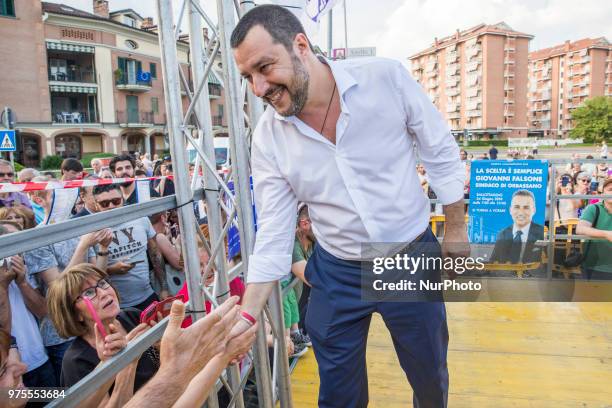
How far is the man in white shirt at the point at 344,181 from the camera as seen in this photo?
5.72 feet

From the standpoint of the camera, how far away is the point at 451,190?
6.47 feet

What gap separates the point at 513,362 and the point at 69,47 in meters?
36.3

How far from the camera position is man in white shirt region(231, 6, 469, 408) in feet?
5.72

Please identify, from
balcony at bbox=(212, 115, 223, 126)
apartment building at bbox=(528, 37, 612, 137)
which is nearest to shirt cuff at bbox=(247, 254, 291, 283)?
balcony at bbox=(212, 115, 223, 126)

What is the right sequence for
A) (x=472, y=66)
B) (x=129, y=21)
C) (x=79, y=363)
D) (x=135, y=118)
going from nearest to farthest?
(x=79, y=363), (x=135, y=118), (x=129, y=21), (x=472, y=66)

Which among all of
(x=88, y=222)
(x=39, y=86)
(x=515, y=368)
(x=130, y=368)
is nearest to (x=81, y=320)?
(x=130, y=368)

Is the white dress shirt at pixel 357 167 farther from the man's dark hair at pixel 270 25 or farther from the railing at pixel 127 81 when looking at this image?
the railing at pixel 127 81

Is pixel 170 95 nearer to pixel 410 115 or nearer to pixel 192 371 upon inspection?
pixel 410 115

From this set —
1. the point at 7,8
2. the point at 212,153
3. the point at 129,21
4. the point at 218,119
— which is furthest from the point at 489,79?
the point at 212,153

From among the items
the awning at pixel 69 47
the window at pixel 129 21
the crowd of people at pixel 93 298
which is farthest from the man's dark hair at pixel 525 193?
the window at pixel 129 21

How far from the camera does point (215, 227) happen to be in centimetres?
261

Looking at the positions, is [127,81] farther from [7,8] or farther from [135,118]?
[7,8]

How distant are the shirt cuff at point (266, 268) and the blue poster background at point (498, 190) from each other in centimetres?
483

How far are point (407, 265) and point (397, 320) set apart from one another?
8.6 inches
